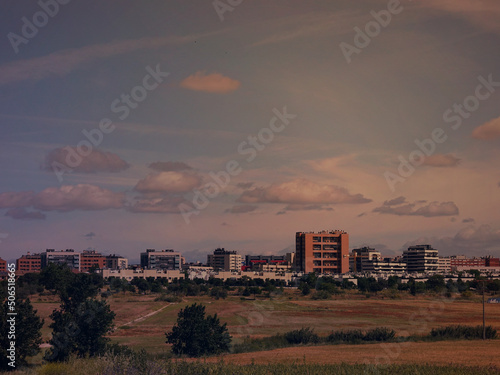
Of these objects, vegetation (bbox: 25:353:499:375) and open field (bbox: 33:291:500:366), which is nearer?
vegetation (bbox: 25:353:499:375)

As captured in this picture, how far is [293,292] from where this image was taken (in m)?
179

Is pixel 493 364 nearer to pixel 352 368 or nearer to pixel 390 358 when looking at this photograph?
pixel 390 358

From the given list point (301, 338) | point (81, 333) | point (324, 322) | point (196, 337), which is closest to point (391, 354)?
point (301, 338)

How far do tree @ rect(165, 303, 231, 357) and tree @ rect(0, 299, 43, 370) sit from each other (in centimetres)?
1446

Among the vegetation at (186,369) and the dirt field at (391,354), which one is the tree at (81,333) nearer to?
the dirt field at (391,354)

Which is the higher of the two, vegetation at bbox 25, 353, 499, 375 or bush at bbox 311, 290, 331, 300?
vegetation at bbox 25, 353, 499, 375

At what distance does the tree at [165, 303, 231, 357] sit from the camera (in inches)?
2309

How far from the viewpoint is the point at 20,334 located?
162 ft

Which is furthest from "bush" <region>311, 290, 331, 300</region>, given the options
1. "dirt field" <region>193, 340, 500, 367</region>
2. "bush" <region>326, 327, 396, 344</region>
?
"dirt field" <region>193, 340, 500, 367</region>

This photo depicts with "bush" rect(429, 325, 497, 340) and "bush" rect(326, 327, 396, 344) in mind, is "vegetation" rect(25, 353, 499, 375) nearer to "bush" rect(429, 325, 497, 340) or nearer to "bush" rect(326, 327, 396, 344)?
"bush" rect(326, 327, 396, 344)

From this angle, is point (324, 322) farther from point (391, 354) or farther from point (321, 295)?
point (321, 295)

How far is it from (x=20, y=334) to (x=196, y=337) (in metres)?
17.5

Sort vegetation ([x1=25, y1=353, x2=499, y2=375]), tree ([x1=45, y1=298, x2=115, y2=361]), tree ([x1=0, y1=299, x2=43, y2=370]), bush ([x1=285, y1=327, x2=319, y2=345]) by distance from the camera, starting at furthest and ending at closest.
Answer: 1. bush ([x1=285, y1=327, x2=319, y2=345])
2. tree ([x1=45, y1=298, x2=115, y2=361])
3. tree ([x1=0, y1=299, x2=43, y2=370])
4. vegetation ([x1=25, y1=353, x2=499, y2=375])

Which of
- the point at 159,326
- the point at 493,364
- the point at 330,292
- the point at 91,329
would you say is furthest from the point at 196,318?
the point at 330,292
